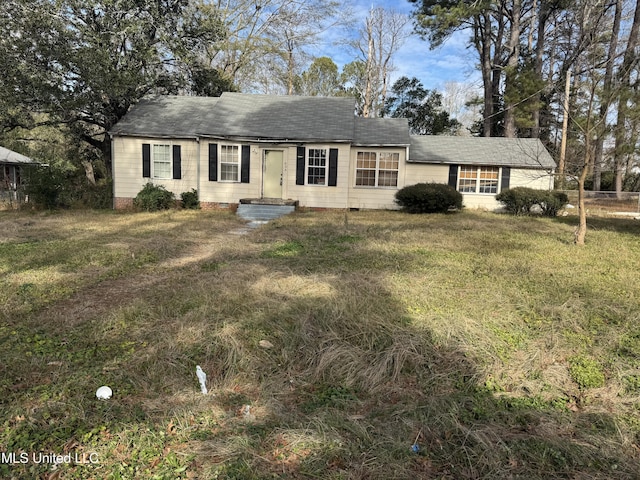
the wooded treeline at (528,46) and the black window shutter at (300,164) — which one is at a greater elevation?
the wooded treeline at (528,46)

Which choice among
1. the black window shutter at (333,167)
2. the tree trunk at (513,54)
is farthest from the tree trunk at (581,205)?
the tree trunk at (513,54)

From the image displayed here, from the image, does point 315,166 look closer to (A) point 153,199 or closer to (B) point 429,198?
(B) point 429,198

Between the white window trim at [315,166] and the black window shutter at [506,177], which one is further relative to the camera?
the black window shutter at [506,177]

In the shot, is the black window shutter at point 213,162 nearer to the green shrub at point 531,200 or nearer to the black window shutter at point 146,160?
the black window shutter at point 146,160

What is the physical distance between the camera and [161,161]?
15852 mm

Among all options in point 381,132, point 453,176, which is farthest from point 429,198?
point 381,132

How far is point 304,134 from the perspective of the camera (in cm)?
1530

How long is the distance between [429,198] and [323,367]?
478 inches

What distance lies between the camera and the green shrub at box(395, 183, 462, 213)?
48.3ft

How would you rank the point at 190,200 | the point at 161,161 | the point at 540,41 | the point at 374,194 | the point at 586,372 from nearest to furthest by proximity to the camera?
the point at 586,372, the point at 190,200, the point at 161,161, the point at 374,194, the point at 540,41

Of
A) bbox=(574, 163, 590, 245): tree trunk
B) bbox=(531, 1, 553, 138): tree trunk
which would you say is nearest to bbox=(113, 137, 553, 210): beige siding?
bbox=(574, 163, 590, 245): tree trunk

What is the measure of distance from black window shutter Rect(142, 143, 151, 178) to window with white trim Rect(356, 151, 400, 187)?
807cm

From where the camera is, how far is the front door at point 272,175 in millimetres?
15562

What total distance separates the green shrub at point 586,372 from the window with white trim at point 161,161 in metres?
15.1
